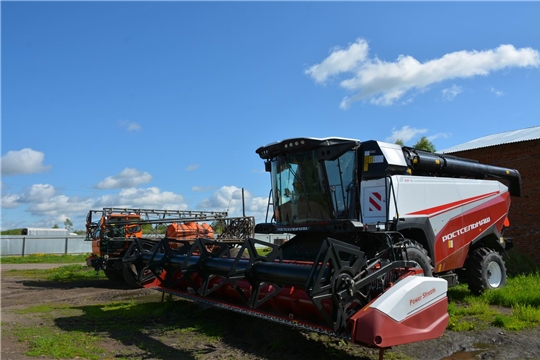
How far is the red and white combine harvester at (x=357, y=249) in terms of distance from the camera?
199 inches

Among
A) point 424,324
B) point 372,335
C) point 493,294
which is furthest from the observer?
point 493,294

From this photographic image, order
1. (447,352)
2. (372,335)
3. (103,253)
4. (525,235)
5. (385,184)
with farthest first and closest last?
(525,235)
(103,253)
(385,184)
(447,352)
(372,335)

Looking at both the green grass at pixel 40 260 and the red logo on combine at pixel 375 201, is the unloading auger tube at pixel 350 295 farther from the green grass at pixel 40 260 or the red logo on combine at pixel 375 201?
the green grass at pixel 40 260

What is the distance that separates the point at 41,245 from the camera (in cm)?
3644

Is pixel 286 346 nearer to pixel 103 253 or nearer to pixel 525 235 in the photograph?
pixel 103 253

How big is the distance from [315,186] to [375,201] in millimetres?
1007

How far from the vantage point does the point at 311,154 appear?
764 cm

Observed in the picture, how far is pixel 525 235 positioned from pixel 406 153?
9.68 metres

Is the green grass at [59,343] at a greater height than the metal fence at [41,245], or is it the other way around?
the metal fence at [41,245]

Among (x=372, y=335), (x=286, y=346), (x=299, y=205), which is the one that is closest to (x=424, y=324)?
(x=372, y=335)

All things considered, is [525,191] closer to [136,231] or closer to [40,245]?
[136,231]

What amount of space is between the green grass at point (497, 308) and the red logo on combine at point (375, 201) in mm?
2068

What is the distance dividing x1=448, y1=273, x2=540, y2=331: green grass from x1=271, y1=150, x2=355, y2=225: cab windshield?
2.50m

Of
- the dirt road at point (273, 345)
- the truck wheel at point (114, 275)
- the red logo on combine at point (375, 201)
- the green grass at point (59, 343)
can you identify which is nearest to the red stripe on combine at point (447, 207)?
the red logo on combine at point (375, 201)
